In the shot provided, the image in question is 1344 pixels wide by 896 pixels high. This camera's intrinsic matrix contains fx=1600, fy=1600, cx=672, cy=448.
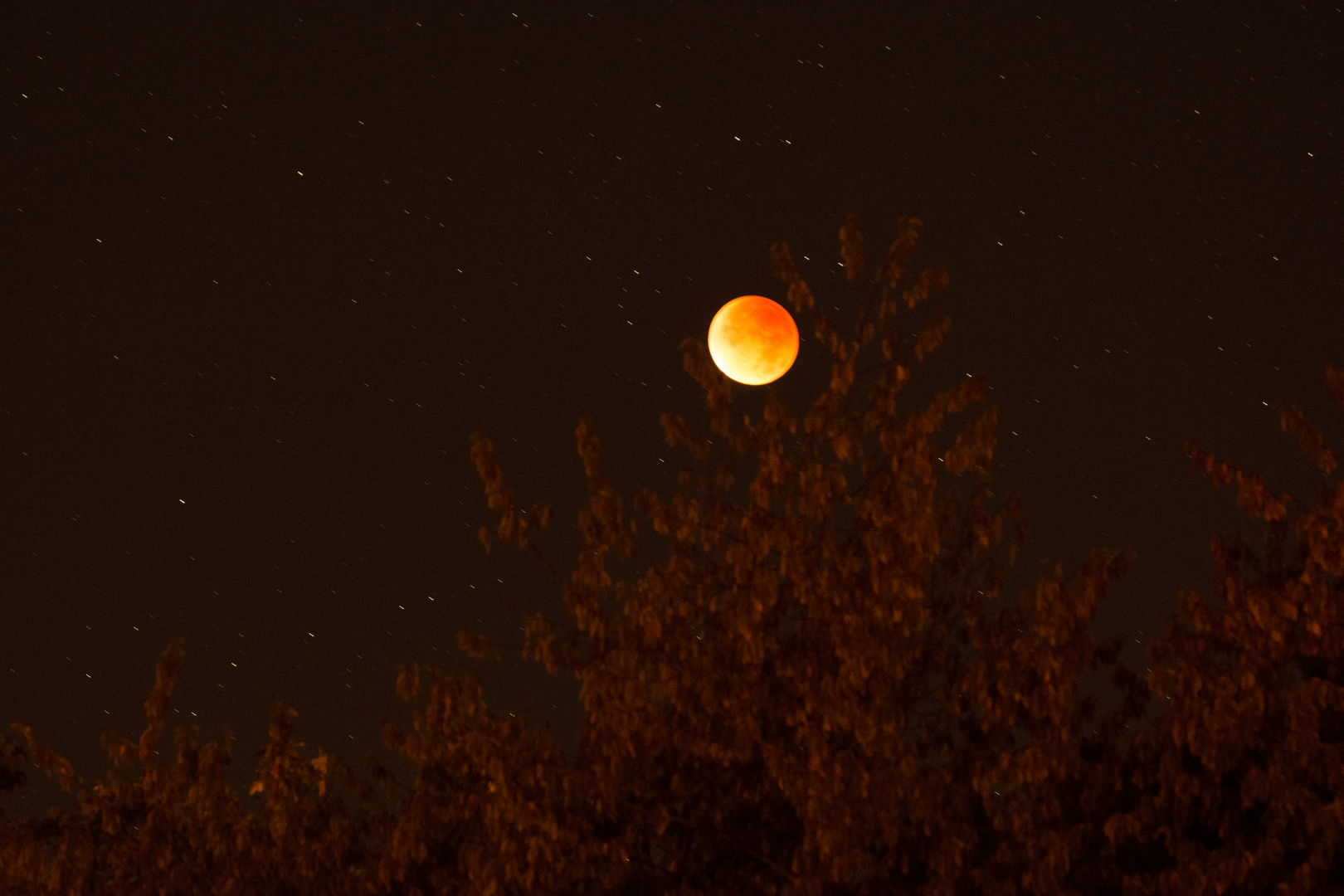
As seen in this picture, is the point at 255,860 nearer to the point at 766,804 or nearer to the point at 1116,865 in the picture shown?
the point at 766,804

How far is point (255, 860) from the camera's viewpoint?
1162 centimetres

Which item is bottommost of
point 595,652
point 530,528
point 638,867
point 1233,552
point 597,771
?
point 638,867

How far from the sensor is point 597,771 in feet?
33.0

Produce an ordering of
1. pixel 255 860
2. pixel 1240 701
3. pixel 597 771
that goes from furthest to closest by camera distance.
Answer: pixel 255 860 → pixel 597 771 → pixel 1240 701

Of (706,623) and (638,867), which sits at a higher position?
(706,623)

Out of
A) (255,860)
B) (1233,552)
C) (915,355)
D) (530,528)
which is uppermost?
(915,355)

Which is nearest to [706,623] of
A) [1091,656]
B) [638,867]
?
[638,867]

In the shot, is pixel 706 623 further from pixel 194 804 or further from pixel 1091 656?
pixel 194 804

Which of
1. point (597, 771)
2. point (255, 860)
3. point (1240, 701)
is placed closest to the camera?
point (1240, 701)

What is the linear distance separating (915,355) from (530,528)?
275cm

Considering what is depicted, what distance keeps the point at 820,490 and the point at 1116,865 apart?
9.42ft

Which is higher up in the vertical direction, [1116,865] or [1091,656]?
[1091,656]

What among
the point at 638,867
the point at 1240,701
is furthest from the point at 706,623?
the point at 1240,701

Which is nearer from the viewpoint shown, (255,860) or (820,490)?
(820,490)
